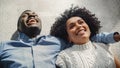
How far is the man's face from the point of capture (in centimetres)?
152

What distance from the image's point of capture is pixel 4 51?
4.55 ft

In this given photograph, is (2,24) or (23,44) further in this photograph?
(2,24)

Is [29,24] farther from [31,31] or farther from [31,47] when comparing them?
[31,47]

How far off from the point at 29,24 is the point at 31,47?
0.63ft

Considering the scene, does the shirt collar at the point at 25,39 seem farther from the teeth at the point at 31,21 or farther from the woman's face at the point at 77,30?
the woman's face at the point at 77,30

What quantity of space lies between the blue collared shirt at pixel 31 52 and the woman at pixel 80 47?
5cm

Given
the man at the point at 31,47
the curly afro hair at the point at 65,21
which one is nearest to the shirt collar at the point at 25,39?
the man at the point at 31,47

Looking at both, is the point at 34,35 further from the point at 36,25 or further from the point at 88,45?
the point at 88,45

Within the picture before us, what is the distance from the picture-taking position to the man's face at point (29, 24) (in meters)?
1.52

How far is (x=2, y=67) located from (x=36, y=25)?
0.33 meters

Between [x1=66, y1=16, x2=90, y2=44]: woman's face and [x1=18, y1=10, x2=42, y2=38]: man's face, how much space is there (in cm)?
20

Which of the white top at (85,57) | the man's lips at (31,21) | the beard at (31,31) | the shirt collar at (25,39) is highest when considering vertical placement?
the man's lips at (31,21)

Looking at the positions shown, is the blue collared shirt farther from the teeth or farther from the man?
the teeth

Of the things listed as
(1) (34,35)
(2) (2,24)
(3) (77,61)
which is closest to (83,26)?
(3) (77,61)
